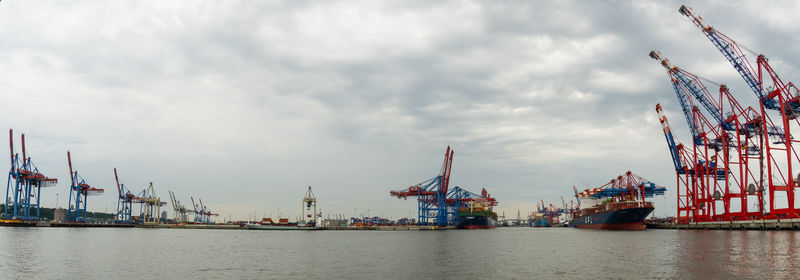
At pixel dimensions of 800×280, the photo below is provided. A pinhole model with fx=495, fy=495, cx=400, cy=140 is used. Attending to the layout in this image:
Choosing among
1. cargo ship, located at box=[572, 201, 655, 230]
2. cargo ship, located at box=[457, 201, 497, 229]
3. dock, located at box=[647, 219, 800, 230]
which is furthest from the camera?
cargo ship, located at box=[457, 201, 497, 229]

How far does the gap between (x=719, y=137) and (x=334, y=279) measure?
101 meters

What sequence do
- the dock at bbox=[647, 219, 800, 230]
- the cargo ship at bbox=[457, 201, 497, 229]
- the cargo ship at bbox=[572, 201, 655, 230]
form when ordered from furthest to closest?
the cargo ship at bbox=[457, 201, 497, 229] → the cargo ship at bbox=[572, 201, 655, 230] → the dock at bbox=[647, 219, 800, 230]

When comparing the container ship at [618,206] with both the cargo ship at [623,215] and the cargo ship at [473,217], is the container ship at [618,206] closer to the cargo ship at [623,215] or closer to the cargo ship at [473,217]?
the cargo ship at [623,215]

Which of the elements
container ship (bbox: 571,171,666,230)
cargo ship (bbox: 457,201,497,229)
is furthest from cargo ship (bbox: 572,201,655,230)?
cargo ship (bbox: 457,201,497,229)

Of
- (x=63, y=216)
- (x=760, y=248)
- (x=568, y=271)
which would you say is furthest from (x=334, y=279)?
(x=63, y=216)

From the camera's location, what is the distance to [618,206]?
121 m

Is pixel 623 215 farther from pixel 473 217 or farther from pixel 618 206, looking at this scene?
pixel 473 217

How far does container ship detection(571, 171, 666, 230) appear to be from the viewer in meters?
115

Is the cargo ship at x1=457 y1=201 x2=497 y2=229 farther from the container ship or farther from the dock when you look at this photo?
the dock

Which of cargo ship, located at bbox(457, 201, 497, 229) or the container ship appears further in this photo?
cargo ship, located at bbox(457, 201, 497, 229)

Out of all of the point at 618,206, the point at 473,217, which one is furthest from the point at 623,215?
the point at 473,217

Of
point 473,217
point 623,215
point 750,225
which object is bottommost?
point 473,217

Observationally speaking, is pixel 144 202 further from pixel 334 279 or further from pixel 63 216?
pixel 334 279

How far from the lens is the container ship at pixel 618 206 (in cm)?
11494
